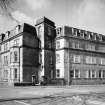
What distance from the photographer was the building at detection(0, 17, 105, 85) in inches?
1468

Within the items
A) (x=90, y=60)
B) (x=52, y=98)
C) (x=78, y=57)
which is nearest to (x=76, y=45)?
(x=78, y=57)

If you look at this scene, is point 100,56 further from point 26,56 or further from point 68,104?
point 68,104

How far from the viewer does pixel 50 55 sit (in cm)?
4019

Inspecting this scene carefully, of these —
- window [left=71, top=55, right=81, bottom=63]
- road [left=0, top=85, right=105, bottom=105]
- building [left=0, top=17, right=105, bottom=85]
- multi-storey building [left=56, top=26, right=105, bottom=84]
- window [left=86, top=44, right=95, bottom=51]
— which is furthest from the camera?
window [left=86, top=44, right=95, bottom=51]

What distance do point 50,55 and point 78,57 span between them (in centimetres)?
682

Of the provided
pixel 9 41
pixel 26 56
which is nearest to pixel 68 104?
pixel 26 56

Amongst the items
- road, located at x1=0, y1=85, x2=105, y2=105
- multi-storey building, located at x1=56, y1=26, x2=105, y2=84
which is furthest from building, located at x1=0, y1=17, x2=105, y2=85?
road, located at x1=0, y1=85, x2=105, y2=105

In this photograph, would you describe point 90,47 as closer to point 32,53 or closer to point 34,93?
point 32,53

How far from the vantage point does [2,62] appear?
45906 millimetres

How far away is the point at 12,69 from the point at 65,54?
12285 millimetres

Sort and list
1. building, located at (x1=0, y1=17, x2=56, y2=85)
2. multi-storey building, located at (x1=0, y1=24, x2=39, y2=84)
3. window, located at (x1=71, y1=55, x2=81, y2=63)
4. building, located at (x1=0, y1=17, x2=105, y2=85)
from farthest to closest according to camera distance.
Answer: window, located at (x1=71, y1=55, x2=81, y2=63), building, located at (x1=0, y1=17, x2=105, y2=85), building, located at (x1=0, y1=17, x2=56, y2=85), multi-storey building, located at (x1=0, y1=24, x2=39, y2=84)

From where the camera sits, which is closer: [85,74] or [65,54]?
[65,54]

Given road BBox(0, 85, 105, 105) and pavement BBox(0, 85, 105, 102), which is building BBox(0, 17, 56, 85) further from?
road BBox(0, 85, 105, 105)

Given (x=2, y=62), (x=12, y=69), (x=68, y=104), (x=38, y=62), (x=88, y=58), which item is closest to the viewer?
(x=68, y=104)
